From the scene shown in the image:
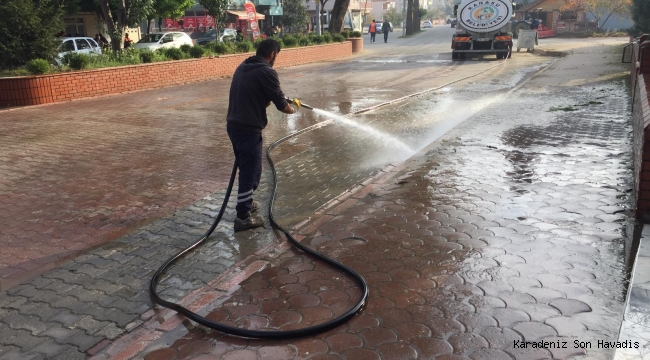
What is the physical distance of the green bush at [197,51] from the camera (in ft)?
60.0

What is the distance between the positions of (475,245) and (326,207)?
175 centimetres

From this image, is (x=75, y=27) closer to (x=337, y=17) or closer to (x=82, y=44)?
(x=82, y=44)

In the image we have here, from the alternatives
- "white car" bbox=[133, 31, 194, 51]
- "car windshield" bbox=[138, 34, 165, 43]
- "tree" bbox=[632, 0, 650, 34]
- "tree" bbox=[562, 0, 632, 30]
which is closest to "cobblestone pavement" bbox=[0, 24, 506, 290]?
"white car" bbox=[133, 31, 194, 51]

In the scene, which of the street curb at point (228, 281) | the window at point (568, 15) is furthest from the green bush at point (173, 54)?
the window at point (568, 15)

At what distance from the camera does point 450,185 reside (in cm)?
606

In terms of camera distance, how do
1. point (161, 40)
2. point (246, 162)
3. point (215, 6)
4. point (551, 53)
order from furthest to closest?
point (551, 53), point (161, 40), point (215, 6), point (246, 162)

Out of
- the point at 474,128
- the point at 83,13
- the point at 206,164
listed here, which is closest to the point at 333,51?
the point at 83,13

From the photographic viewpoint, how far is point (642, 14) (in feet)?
70.9

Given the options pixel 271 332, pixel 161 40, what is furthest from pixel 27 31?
pixel 271 332

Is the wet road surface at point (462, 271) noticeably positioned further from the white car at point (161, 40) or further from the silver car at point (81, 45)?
the white car at point (161, 40)

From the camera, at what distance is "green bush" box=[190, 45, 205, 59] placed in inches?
720

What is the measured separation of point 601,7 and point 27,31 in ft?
143

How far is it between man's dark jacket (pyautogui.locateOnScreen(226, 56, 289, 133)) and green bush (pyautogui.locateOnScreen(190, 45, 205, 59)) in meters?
14.2

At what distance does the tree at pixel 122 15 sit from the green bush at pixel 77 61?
391cm
